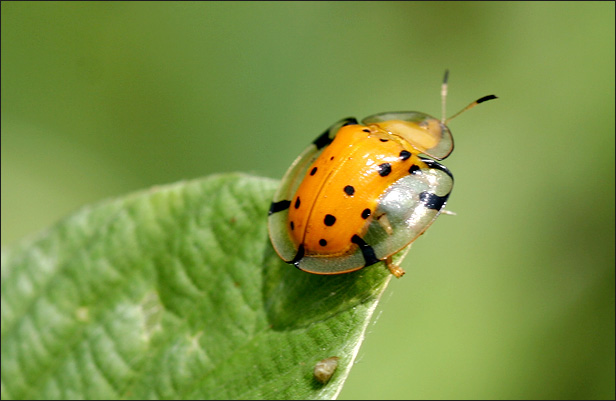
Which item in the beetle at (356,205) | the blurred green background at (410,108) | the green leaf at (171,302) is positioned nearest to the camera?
the green leaf at (171,302)

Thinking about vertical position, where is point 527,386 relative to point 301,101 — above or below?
below

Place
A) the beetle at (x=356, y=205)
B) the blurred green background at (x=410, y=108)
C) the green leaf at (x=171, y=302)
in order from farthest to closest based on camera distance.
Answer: the blurred green background at (x=410, y=108), the beetle at (x=356, y=205), the green leaf at (x=171, y=302)

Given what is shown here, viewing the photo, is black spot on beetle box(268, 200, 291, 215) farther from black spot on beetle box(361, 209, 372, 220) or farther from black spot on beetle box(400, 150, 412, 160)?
black spot on beetle box(400, 150, 412, 160)

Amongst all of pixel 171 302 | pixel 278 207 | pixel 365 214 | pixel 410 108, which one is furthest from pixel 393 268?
pixel 410 108

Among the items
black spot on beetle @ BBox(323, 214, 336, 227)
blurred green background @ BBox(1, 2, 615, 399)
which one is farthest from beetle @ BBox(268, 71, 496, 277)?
blurred green background @ BBox(1, 2, 615, 399)

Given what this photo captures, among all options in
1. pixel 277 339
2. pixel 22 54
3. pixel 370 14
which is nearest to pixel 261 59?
pixel 370 14

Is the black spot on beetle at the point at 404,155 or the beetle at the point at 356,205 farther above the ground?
the black spot on beetle at the point at 404,155

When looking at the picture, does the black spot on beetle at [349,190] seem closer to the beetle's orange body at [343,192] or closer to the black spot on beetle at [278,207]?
the beetle's orange body at [343,192]

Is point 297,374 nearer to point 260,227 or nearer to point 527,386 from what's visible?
point 260,227

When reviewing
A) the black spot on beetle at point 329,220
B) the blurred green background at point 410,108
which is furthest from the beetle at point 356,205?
the blurred green background at point 410,108
